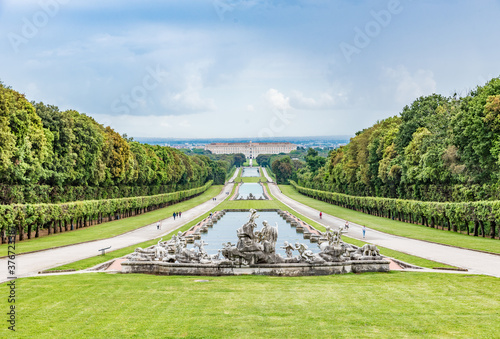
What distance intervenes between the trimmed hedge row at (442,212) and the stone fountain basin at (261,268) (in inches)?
837

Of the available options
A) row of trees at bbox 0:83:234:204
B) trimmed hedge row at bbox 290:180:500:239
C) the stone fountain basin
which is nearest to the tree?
row of trees at bbox 0:83:234:204

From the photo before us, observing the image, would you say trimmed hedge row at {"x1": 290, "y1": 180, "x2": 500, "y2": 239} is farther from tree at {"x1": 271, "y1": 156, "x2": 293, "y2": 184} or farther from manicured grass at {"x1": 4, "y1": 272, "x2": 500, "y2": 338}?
tree at {"x1": 271, "y1": 156, "x2": 293, "y2": 184}

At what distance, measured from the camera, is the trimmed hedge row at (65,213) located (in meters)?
37.9

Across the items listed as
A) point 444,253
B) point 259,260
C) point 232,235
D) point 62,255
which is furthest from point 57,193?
point 444,253

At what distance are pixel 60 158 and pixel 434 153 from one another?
3908 centimetres

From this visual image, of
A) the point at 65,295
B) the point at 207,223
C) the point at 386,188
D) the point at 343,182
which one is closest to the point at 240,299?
the point at 65,295

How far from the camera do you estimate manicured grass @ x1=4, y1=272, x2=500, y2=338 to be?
11.8 m

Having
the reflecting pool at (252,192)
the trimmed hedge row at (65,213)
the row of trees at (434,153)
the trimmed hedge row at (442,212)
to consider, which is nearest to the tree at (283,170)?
the reflecting pool at (252,192)

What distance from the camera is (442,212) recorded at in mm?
46906

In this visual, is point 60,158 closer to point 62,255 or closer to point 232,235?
point 232,235

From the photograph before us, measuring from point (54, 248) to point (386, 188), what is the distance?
51399 mm

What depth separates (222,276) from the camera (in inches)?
803

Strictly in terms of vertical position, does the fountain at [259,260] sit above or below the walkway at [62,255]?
above

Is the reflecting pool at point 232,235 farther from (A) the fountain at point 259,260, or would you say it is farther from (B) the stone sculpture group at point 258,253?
(A) the fountain at point 259,260
